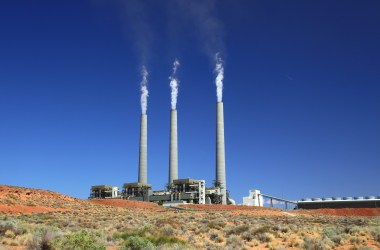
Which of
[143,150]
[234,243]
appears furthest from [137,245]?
[143,150]

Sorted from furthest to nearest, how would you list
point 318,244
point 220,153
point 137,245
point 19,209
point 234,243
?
point 220,153 < point 19,209 < point 234,243 < point 318,244 < point 137,245

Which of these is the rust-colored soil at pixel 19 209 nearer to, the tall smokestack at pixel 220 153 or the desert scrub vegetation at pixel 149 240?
the desert scrub vegetation at pixel 149 240

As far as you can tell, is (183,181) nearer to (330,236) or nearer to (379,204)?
(379,204)

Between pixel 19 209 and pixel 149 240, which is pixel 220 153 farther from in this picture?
pixel 149 240

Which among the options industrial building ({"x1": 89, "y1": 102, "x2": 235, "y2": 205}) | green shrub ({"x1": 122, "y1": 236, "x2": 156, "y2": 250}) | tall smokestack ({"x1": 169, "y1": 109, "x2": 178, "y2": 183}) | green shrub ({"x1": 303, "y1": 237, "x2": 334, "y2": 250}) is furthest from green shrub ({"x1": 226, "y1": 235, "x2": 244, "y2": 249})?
tall smokestack ({"x1": 169, "y1": 109, "x2": 178, "y2": 183})

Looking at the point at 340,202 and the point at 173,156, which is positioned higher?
the point at 173,156

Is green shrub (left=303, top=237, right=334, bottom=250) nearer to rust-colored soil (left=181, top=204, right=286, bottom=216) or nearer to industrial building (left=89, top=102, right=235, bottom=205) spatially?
rust-colored soil (left=181, top=204, right=286, bottom=216)

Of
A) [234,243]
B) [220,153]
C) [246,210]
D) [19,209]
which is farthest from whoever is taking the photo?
[220,153]

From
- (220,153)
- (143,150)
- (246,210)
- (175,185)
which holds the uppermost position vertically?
(143,150)

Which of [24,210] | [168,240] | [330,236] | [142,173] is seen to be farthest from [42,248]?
[142,173]

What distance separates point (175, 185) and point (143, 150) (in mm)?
11867

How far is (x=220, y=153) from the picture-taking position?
89.9 m

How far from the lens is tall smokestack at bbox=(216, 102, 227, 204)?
3551 inches

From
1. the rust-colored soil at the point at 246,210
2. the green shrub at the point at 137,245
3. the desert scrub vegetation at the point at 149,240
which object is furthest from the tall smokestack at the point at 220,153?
the green shrub at the point at 137,245
